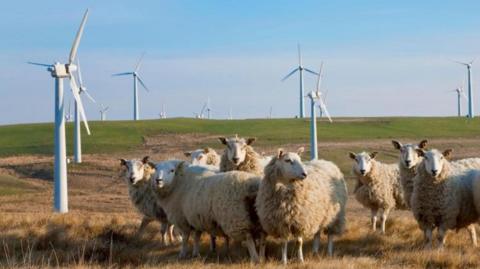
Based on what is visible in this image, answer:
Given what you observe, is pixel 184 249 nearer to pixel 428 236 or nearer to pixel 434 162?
pixel 428 236

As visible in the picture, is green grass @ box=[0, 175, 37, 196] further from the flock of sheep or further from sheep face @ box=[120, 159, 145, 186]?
the flock of sheep

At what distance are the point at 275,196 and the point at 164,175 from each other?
3.42 metres

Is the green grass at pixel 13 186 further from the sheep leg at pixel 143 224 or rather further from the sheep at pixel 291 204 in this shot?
the sheep at pixel 291 204

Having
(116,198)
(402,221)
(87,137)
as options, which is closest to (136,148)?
(87,137)

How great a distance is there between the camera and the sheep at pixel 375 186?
765 inches

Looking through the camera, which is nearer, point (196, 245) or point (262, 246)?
point (262, 246)

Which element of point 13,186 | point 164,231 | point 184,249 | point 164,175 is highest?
point 164,175

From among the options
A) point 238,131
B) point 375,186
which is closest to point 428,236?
point 375,186

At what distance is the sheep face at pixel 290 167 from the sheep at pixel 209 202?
3.28 feet

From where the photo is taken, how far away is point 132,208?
33.4m

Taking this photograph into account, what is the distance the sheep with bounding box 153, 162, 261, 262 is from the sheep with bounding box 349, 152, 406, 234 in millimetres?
4734

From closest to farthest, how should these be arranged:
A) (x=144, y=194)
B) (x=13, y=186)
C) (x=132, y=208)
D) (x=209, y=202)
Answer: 1. (x=209, y=202)
2. (x=144, y=194)
3. (x=132, y=208)
4. (x=13, y=186)

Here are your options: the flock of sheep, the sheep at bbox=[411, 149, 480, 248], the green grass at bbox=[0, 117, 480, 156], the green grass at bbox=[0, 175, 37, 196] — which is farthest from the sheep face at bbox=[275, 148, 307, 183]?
the green grass at bbox=[0, 117, 480, 156]

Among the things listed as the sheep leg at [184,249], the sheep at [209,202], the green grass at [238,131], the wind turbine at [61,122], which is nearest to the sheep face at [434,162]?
the sheep at [209,202]
